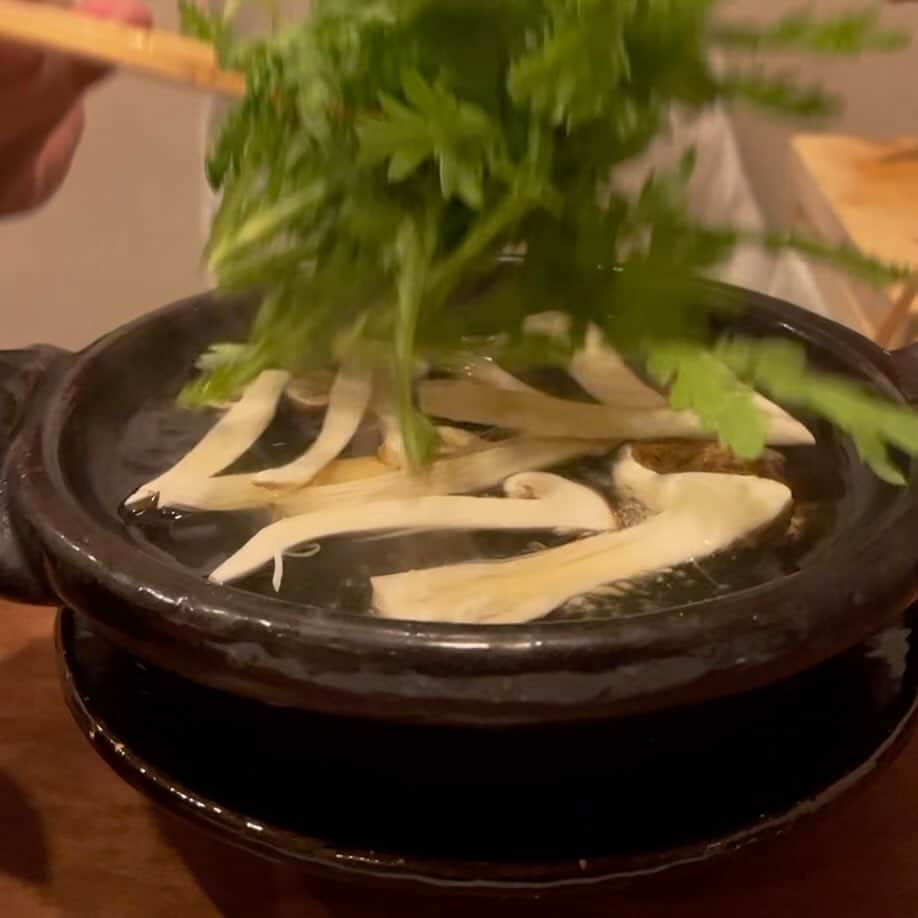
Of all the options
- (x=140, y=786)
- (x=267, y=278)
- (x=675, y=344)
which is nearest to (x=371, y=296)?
(x=267, y=278)

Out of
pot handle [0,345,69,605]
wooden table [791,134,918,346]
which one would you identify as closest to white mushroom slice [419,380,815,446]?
pot handle [0,345,69,605]

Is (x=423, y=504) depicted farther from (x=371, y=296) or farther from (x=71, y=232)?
(x=71, y=232)

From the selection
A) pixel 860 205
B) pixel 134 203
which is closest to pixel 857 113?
pixel 860 205

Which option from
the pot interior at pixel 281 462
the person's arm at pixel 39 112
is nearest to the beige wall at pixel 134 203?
the person's arm at pixel 39 112

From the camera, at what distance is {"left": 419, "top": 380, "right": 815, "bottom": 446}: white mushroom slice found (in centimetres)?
70

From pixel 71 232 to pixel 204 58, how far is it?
4.23 ft

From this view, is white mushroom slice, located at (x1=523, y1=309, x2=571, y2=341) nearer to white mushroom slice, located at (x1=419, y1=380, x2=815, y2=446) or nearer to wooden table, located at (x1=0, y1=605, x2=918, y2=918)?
white mushroom slice, located at (x1=419, y1=380, x2=815, y2=446)

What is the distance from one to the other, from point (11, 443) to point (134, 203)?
3.94 ft

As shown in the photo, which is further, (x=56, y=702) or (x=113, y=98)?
(x=113, y=98)

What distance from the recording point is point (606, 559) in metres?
0.59

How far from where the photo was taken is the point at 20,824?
26.1 inches

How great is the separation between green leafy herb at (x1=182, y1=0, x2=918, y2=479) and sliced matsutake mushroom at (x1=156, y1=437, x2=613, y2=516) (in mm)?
22

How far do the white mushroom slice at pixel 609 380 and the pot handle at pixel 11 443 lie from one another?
1.02ft

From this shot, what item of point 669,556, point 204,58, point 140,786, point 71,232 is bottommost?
point 71,232
